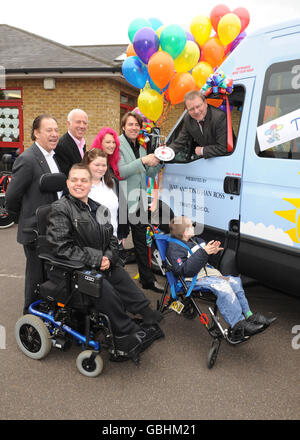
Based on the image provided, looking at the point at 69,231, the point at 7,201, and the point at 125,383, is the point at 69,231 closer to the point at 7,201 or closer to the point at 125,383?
the point at 7,201

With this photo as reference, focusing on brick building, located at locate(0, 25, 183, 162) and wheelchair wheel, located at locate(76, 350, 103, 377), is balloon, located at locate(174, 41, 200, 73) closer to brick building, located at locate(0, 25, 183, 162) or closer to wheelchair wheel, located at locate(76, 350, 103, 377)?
wheelchair wheel, located at locate(76, 350, 103, 377)

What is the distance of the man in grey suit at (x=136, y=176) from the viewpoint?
3.73 meters

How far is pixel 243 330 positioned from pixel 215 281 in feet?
1.37

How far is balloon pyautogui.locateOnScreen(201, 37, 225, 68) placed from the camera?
535 cm

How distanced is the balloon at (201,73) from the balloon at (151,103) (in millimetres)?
575

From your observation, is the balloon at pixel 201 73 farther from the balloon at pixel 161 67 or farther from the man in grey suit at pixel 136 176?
the man in grey suit at pixel 136 176

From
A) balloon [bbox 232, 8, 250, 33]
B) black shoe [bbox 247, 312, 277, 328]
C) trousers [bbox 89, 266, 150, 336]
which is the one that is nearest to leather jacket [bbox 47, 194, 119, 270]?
trousers [bbox 89, 266, 150, 336]

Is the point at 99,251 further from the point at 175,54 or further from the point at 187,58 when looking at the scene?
the point at 187,58

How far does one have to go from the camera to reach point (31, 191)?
307 cm

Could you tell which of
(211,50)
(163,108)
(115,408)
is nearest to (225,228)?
(115,408)

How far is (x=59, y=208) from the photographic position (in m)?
2.68

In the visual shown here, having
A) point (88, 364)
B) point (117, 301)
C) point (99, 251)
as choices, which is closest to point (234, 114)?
point (99, 251)

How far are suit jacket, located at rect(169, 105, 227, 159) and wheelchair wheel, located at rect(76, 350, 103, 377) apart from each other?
2.03m
